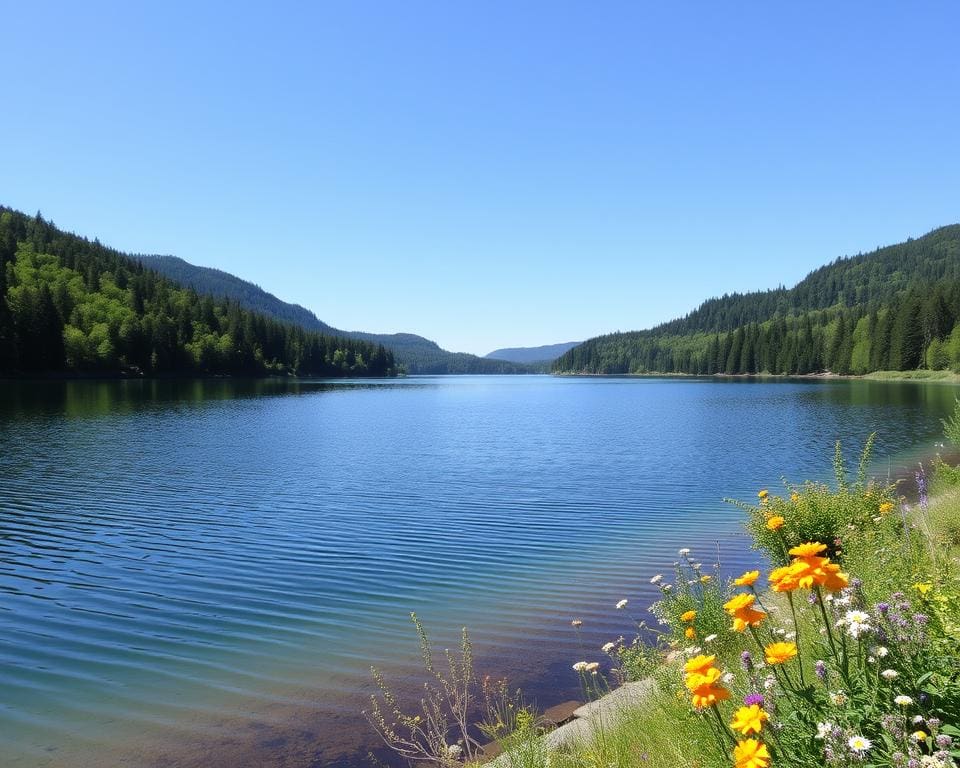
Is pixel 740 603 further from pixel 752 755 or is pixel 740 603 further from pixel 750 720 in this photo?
pixel 752 755

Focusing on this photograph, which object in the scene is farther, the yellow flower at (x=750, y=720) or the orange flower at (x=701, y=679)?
the orange flower at (x=701, y=679)

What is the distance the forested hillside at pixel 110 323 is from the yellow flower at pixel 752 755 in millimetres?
121337

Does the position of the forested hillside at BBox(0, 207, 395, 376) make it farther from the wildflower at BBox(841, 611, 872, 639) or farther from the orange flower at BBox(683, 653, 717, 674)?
the wildflower at BBox(841, 611, 872, 639)

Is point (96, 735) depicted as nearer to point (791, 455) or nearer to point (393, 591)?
point (393, 591)

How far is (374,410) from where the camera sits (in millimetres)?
65188

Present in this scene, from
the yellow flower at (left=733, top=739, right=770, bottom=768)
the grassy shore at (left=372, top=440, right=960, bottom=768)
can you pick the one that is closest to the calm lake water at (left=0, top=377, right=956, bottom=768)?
the grassy shore at (left=372, top=440, right=960, bottom=768)

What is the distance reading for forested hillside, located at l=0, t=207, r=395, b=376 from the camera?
105m

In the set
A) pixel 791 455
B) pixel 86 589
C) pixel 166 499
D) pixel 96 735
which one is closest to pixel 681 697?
pixel 96 735

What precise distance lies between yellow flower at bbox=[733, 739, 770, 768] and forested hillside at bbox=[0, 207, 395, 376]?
398ft

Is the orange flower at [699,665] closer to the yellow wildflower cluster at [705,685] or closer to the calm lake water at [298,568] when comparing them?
the yellow wildflower cluster at [705,685]

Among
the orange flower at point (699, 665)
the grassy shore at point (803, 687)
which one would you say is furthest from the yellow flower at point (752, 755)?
the orange flower at point (699, 665)

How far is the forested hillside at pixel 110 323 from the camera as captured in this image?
343 ft

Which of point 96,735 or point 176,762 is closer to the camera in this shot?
point 176,762

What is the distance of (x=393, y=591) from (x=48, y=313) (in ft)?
384
